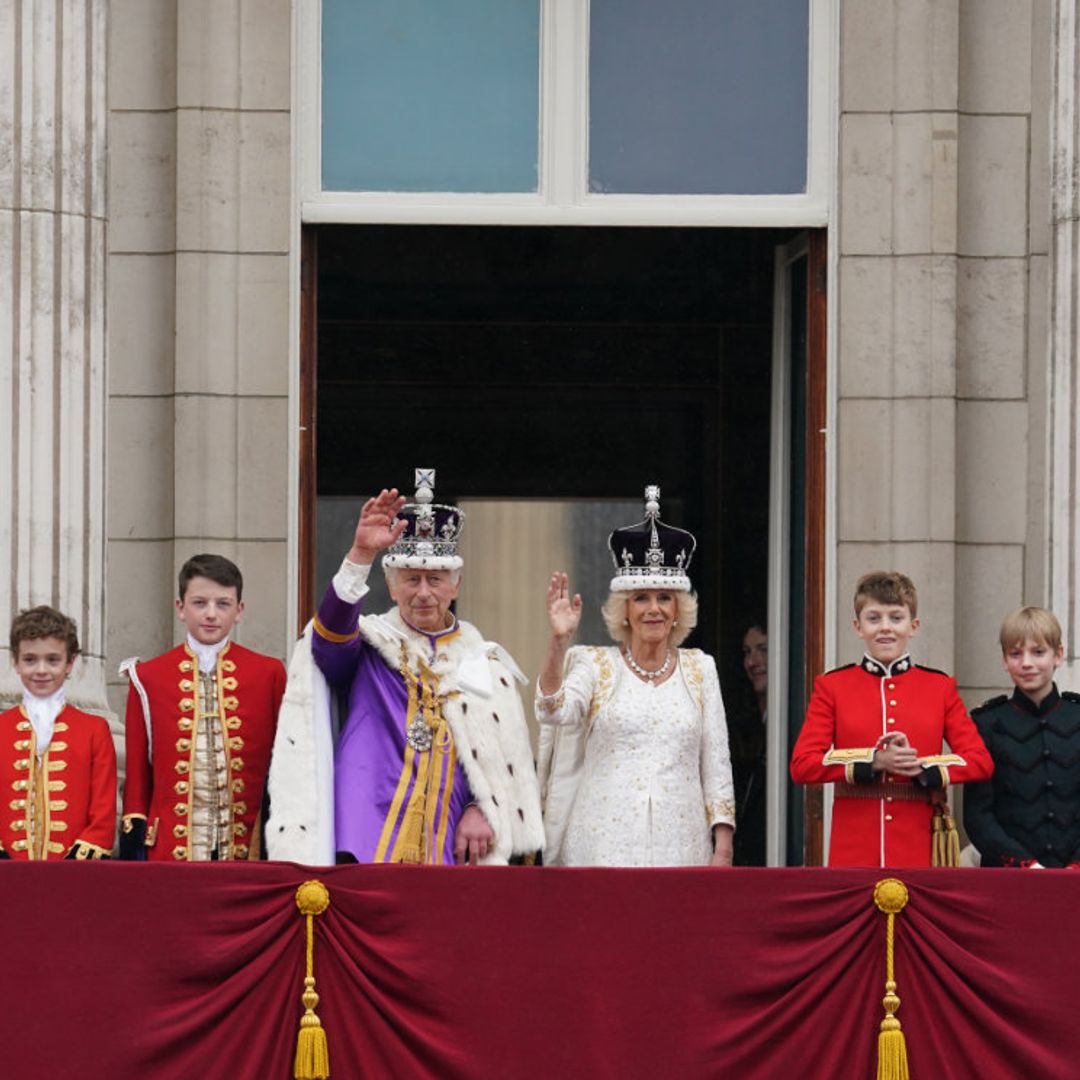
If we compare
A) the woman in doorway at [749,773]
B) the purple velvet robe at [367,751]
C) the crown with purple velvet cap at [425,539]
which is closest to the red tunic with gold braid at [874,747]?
the purple velvet robe at [367,751]

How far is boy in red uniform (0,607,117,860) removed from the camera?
9.73m

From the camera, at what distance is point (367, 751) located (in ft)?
32.2

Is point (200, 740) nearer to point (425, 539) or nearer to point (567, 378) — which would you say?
point (425, 539)

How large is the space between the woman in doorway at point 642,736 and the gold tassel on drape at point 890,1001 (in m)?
1.12

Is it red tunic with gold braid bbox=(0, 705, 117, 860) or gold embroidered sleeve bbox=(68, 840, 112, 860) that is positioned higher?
red tunic with gold braid bbox=(0, 705, 117, 860)

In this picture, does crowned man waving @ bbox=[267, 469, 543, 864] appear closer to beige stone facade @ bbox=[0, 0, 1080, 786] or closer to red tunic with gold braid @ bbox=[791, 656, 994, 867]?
red tunic with gold braid @ bbox=[791, 656, 994, 867]

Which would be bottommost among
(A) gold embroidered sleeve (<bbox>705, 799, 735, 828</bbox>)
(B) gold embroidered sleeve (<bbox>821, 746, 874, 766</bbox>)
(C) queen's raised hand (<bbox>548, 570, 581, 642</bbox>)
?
(A) gold embroidered sleeve (<bbox>705, 799, 735, 828</bbox>)

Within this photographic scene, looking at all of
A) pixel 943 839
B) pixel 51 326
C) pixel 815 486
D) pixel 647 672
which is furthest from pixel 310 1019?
pixel 815 486

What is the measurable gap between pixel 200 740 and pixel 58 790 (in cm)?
51

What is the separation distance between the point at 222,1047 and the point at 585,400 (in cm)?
844

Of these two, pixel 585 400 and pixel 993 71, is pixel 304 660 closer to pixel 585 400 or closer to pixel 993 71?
pixel 993 71

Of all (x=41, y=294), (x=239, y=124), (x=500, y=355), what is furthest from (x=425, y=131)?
(x=500, y=355)

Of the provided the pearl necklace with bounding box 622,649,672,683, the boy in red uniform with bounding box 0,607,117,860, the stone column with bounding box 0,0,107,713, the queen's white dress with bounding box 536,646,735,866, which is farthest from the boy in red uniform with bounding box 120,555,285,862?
the stone column with bounding box 0,0,107,713

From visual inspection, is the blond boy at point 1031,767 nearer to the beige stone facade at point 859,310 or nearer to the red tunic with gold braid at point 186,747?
the beige stone facade at point 859,310
